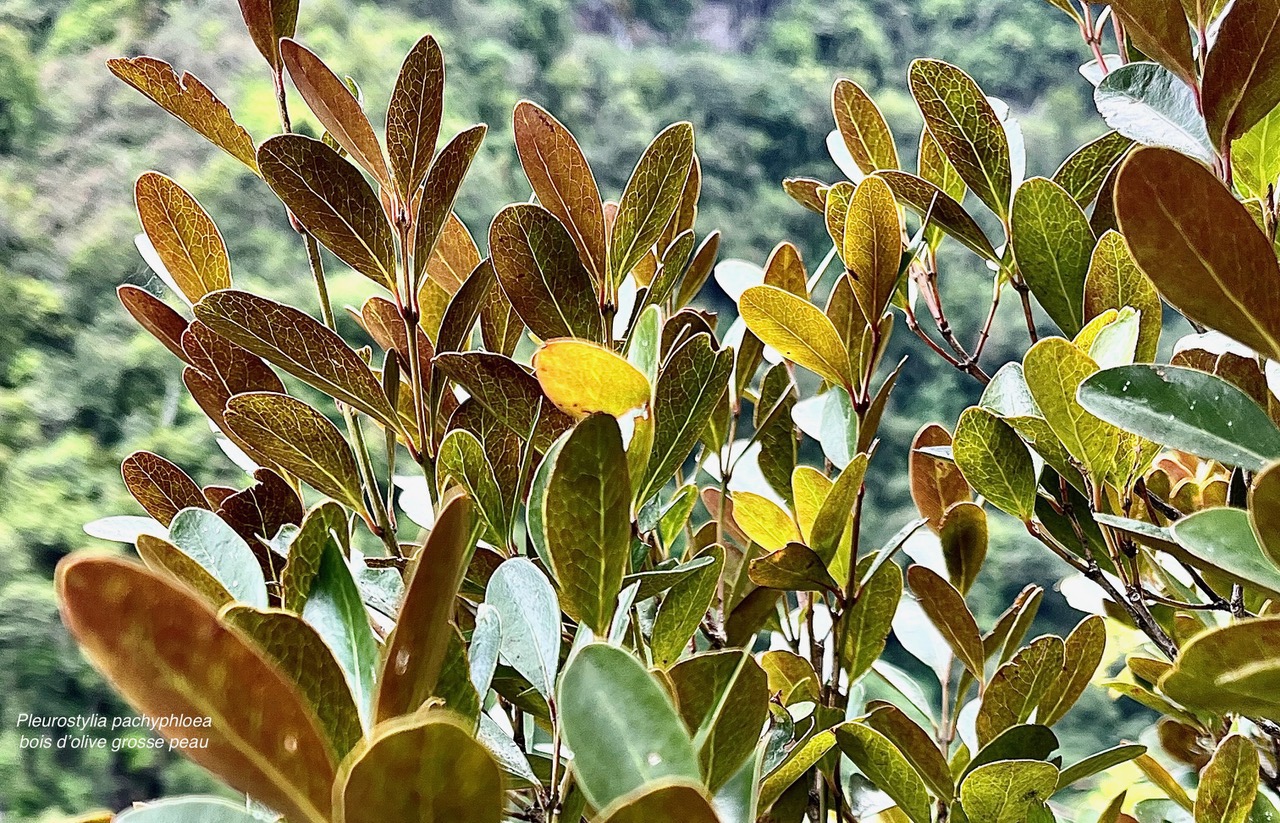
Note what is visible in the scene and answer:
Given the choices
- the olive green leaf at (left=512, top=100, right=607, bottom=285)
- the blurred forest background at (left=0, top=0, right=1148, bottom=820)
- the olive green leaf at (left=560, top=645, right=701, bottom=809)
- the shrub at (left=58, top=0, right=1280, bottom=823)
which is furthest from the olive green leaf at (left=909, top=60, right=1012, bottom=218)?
the blurred forest background at (left=0, top=0, right=1148, bottom=820)

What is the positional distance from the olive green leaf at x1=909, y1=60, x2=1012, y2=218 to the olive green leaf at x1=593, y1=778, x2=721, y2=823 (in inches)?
9.1

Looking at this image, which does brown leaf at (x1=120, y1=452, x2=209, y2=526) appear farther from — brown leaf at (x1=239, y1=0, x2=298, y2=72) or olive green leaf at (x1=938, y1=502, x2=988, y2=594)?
olive green leaf at (x1=938, y1=502, x2=988, y2=594)

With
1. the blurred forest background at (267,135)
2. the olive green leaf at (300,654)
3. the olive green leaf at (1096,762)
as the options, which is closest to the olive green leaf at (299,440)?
the olive green leaf at (300,654)

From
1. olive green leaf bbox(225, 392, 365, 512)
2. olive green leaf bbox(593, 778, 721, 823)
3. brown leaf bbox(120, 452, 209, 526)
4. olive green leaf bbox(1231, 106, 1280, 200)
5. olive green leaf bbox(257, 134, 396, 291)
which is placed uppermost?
olive green leaf bbox(1231, 106, 1280, 200)

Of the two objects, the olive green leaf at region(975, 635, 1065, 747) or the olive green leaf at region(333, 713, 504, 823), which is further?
the olive green leaf at region(975, 635, 1065, 747)

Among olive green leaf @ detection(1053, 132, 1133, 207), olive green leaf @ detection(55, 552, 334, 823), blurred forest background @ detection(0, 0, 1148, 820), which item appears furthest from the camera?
blurred forest background @ detection(0, 0, 1148, 820)

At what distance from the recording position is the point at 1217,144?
22 centimetres

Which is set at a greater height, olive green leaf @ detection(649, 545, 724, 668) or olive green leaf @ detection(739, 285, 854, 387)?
olive green leaf @ detection(739, 285, 854, 387)

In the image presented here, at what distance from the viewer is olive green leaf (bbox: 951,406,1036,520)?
26cm

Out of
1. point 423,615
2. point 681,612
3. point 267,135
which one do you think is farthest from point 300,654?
point 267,135

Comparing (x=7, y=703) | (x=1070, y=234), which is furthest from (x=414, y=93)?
(x=7, y=703)

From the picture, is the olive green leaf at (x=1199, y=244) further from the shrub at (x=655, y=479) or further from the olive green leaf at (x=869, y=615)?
the olive green leaf at (x=869, y=615)

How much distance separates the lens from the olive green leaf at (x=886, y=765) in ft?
0.79

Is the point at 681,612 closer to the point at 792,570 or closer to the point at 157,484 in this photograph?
the point at 792,570
